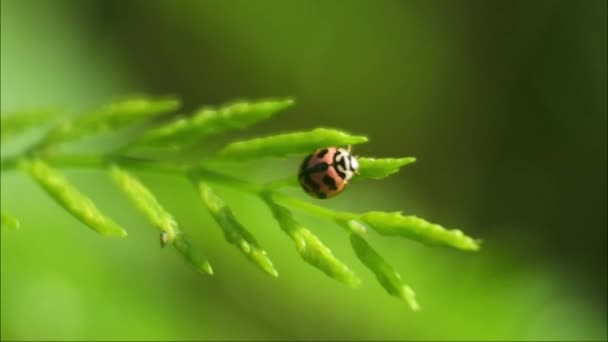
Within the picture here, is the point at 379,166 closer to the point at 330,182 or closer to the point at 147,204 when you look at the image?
the point at 147,204

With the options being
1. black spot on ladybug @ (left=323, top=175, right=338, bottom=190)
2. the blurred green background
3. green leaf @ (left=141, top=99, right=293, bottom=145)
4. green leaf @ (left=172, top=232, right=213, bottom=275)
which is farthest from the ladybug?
the blurred green background

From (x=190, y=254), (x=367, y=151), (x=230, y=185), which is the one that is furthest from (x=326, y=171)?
(x=367, y=151)

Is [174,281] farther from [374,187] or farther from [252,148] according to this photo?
[252,148]

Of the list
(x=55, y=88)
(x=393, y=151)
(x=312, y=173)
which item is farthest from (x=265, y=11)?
(x=312, y=173)

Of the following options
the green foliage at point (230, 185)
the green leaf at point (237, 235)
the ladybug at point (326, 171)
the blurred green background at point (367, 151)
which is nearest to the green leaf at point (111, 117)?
the green foliage at point (230, 185)

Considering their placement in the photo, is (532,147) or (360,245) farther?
(532,147)

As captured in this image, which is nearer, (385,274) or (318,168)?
(385,274)
